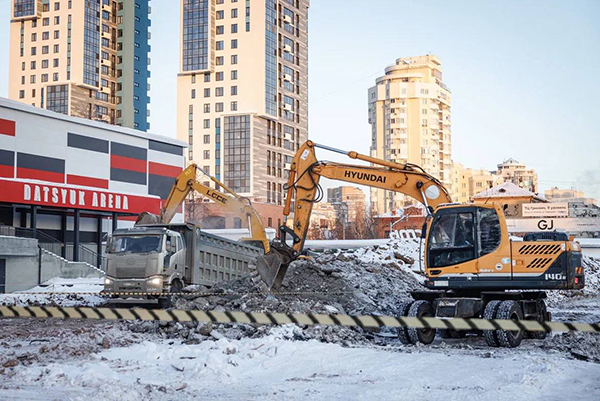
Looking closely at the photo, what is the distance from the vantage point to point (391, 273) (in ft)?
90.2

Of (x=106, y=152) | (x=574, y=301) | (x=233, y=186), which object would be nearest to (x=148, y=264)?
(x=574, y=301)

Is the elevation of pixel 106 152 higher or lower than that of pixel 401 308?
higher

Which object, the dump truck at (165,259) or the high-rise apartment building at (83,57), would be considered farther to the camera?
the high-rise apartment building at (83,57)

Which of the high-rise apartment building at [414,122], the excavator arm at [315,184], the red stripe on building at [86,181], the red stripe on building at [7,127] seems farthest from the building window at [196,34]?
the excavator arm at [315,184]

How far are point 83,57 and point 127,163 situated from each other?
58.7m

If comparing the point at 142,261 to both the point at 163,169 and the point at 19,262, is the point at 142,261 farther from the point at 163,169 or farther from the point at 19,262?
the point at 163,169

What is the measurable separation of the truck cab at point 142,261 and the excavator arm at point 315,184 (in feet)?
12.2

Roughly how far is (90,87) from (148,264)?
90.1 m

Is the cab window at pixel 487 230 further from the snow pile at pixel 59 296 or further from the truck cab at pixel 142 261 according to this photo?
the snow pile at pixel 59 296

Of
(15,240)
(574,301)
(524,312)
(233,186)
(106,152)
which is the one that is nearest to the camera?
(524,312)

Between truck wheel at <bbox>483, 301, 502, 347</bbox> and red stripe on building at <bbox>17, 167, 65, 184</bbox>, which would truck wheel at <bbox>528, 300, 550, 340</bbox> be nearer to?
truck wheel at <bbox>483, 301, 502, 347</bbox>

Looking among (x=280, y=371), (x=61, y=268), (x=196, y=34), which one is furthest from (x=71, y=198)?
(x=196, y=34)

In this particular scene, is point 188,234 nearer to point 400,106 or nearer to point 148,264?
point 148,264

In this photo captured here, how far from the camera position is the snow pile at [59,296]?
84.9 ft
